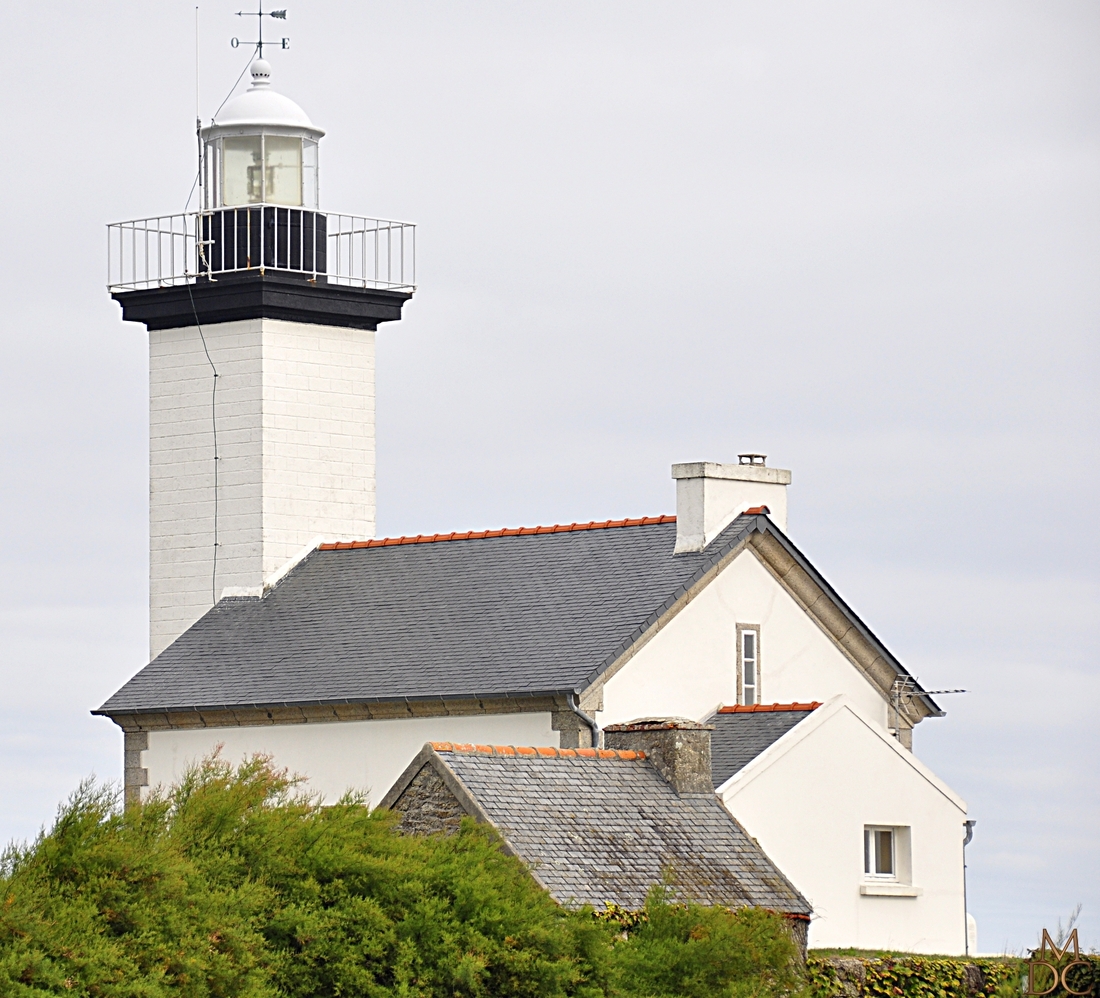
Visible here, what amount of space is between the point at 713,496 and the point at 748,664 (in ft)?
6.10

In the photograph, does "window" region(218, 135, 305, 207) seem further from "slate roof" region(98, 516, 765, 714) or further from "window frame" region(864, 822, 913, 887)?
"window frame" region(864, 822, 913, 887)

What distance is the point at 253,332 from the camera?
30672 millimetres

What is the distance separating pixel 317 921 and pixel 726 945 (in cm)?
312

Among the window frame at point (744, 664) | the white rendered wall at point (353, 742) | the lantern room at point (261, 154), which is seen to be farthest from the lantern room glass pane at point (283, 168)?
the window frame at point (744, 664)

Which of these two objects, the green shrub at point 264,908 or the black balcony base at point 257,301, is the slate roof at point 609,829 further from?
the black balcony base at point 257,301

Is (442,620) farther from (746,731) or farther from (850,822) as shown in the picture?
(850,822)

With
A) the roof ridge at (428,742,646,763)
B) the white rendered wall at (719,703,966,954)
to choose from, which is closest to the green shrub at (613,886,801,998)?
the roof ridge at (428,742,646,763)

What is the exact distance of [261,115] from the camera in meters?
32.1

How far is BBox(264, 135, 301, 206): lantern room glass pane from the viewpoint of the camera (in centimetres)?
3203

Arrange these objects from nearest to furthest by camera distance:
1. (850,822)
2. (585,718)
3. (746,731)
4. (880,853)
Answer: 1. (850,822)
2. (880,853)
3. (746,731)
4. (585,718)

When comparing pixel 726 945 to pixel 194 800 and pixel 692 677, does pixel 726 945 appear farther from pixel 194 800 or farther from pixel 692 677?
pixel 692 677

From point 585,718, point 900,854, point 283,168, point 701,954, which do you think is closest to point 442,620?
point 585,718

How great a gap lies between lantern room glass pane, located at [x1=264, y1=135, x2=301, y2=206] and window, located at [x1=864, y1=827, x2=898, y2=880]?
12826 mm

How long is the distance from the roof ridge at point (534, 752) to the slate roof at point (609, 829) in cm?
2
